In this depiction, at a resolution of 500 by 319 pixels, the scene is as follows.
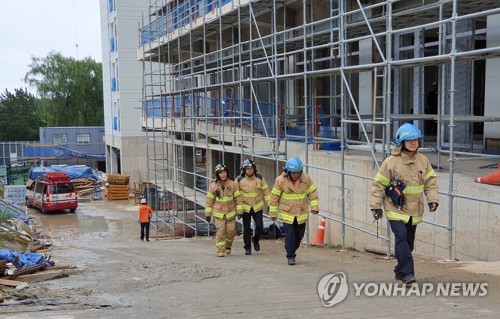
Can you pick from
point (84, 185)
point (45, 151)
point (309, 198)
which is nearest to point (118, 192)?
point (84, 185)

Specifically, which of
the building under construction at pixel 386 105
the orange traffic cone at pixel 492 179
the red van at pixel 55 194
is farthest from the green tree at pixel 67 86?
the orange traffic cone at pixel 492 179

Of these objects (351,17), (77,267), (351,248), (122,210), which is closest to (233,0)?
(351,17)

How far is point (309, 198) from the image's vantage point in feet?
27.4

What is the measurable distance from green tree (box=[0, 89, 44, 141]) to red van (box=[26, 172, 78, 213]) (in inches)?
1591

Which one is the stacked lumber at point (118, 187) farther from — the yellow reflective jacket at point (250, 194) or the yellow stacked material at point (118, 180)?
the yellow reflective jacket at point (250, 194)

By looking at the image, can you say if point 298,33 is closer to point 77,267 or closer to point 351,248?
point 351,248

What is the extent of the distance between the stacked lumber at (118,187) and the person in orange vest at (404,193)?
28.3 m

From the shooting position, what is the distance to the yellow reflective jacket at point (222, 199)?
974cm

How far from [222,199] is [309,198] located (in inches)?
77.6

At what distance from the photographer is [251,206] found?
31.9 ft

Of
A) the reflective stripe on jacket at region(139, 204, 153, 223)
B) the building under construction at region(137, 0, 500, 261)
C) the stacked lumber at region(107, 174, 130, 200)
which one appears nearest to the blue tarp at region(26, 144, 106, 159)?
the stacked lumber at region(107, 174, 130, 200)

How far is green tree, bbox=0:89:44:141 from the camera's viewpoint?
212ft

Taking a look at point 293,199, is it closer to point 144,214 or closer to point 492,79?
point 492,79

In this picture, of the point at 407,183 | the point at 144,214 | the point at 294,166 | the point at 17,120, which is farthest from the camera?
the point at 17,120
